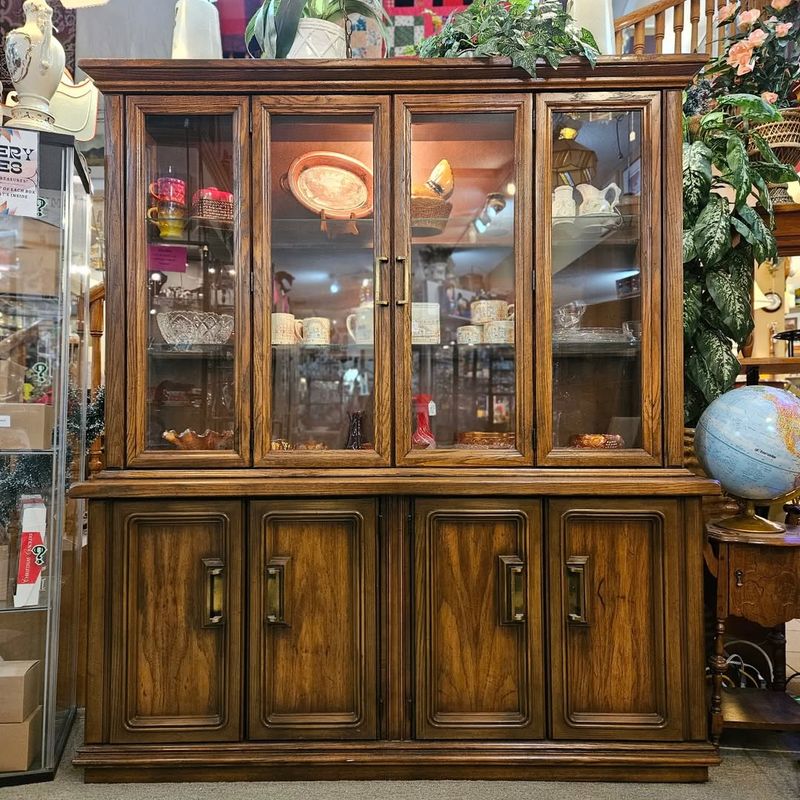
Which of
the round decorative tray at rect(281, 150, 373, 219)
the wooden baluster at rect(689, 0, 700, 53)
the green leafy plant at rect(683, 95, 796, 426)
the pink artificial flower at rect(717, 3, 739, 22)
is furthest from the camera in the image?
the wooden baluster at rect(689, 0, 700, 53)

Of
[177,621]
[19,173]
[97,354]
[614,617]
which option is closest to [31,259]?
[19,173]

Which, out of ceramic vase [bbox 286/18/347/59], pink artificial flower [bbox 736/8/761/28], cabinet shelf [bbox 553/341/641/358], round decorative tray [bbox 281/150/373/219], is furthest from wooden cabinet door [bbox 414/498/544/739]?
pink artificial flower [bbox 736/8/761/28]

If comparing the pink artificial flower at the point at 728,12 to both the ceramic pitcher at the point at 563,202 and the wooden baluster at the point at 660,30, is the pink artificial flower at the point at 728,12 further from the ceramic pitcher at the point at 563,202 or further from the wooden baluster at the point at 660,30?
the ceramic pitcher at the point at 563,202

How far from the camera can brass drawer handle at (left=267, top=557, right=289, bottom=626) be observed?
1.78 m

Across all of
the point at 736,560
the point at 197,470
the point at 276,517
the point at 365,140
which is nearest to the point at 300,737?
the point at 276,517

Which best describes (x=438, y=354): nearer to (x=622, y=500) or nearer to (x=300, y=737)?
(x=622, y=500)

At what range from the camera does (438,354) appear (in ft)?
6.38

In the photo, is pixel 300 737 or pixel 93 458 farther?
pixel 93 458

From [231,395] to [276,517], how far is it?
0.40 metres

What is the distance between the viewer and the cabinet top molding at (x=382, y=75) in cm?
176

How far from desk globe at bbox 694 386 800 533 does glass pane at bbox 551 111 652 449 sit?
0.86 feet

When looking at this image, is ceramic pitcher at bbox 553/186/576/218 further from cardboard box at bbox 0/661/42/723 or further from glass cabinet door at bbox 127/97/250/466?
cardboard box at bbox 0/661/42/723

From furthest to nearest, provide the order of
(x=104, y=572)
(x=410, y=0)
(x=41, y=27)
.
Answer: (x=410, y=0)
(x=41, y=27)
(x=104, y=572)

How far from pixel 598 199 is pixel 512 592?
1283 mm
